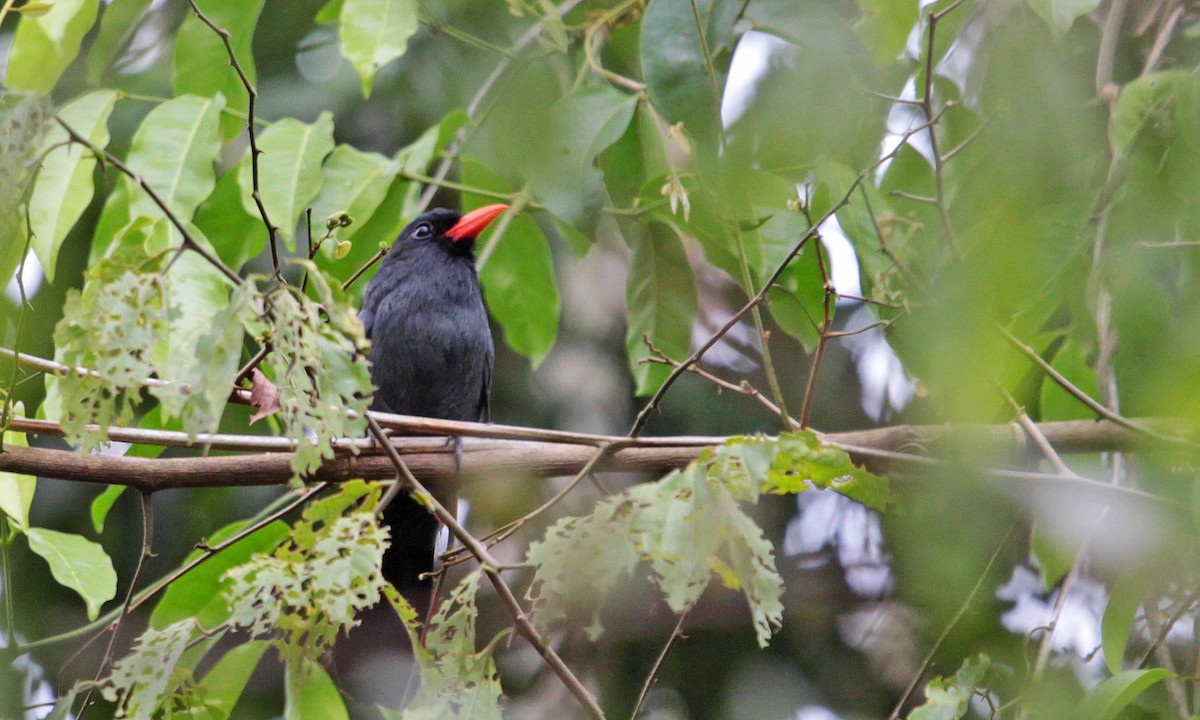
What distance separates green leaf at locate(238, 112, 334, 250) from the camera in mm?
2713

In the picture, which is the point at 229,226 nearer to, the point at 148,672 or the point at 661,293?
the point at 661,293

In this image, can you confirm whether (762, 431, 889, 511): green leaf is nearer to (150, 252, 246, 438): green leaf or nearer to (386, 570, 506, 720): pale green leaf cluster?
(386, 570, 506, 720): pale green leaf cluster

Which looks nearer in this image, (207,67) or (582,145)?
(582,145)

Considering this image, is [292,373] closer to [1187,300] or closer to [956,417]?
[956,417]

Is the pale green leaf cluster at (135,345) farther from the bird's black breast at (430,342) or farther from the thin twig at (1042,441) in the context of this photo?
the bird's black breast at (430,342)

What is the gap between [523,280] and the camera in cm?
334

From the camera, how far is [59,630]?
4508 millimetres

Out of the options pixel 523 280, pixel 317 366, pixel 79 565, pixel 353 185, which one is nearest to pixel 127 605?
pixel 79 565

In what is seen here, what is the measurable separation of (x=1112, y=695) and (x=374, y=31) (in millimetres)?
2137

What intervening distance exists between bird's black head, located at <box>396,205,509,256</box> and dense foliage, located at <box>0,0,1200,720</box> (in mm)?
A: 482

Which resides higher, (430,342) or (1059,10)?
(1059,10)

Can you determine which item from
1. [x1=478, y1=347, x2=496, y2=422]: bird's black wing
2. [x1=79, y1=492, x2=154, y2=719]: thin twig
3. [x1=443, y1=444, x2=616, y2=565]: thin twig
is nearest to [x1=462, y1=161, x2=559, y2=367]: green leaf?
[x1=478, y1=347, x2=496, y2=422]: bird's black wing

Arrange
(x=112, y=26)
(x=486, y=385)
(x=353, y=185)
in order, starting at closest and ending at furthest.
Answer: (x=353, y=185) → (x=112, y=26) → (x=486, y=385)

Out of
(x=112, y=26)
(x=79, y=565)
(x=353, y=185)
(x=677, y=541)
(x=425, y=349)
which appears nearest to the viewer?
(x=677, y=541)
